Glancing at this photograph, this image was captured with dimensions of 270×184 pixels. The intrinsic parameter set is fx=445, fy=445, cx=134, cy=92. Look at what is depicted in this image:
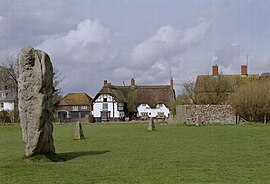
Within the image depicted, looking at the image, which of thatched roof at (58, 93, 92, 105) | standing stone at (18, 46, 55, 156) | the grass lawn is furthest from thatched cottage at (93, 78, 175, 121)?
standing stone at (18, 46, 55, 156)

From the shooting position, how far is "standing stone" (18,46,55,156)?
1423cm

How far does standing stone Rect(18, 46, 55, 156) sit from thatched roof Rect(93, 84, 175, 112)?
75.1m

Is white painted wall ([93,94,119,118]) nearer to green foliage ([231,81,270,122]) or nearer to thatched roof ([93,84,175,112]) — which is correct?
thatched roof ([93,84,175,112])

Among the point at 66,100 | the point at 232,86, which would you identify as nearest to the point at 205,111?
the point at 232,86

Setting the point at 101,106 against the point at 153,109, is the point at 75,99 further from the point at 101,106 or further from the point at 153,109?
the point at 153,109

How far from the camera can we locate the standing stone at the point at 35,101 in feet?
46.7

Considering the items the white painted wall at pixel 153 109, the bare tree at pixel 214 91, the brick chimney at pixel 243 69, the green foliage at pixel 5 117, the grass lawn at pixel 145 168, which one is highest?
the brick chimney at pixel 243 69

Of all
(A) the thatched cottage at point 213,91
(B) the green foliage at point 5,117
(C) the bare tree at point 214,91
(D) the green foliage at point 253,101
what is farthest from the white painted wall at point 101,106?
(D) the green foliage at point 253,101

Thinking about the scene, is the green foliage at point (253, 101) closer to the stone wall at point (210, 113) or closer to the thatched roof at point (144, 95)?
the stone wall at point (210, 113)

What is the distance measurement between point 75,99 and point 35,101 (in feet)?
272

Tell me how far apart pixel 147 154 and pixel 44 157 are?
384cm

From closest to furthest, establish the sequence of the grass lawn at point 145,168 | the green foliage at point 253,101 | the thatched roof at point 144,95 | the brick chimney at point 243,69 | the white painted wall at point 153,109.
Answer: the grass lawn at point 145,168
the green foliage at point 253,101
the brick chimney at point 243,69
the white painted wall at point 153,109
the thatched roof at point 144,95

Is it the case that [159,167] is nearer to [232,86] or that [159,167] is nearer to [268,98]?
[268,98]

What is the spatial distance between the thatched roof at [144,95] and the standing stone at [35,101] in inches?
2957
